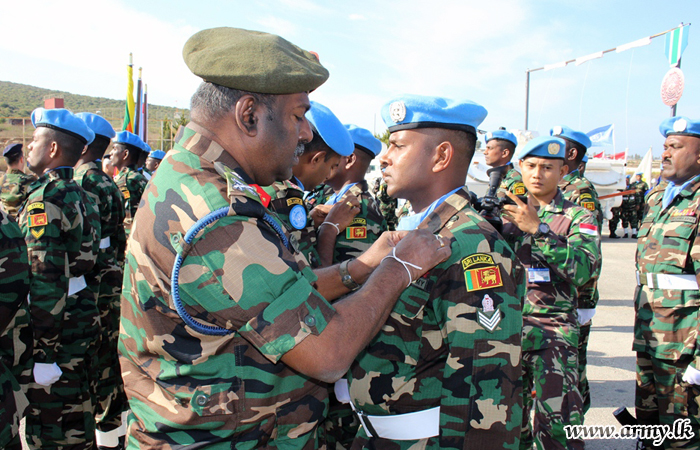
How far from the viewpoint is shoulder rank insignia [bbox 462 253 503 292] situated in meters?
1.67

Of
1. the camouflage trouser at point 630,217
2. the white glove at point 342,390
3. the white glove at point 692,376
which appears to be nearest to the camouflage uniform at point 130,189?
the white glove at point 342,390

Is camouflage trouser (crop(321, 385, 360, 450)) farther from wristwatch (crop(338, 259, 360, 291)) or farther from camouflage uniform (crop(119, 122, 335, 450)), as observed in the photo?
camouflage uniform (crop(119, 122, 335, 450))

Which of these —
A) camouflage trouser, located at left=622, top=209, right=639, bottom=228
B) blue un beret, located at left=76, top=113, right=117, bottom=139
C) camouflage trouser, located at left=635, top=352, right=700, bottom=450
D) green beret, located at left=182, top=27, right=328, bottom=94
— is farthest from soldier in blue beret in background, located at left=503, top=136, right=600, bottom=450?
camouflage trouser, located at left=622, top=209, right=639, bottom=228

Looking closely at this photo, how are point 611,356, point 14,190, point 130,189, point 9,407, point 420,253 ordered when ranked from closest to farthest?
point 420,253, point 9,407, point 611,356, point 130,189, point 14,190

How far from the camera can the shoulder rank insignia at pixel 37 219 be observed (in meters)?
3.31

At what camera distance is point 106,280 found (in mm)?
4762

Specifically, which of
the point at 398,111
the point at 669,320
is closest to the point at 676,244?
the point at 669,320

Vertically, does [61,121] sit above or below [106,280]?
above

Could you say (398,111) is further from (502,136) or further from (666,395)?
(502,136)

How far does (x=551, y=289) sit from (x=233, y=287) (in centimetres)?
322

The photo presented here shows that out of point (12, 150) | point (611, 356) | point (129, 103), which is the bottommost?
point (611, 356)

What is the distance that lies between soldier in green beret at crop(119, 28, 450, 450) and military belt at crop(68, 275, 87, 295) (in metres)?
2.80

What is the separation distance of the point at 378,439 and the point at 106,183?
4496mm

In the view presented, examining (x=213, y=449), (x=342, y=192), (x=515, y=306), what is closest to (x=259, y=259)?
(x=213, y=449)
